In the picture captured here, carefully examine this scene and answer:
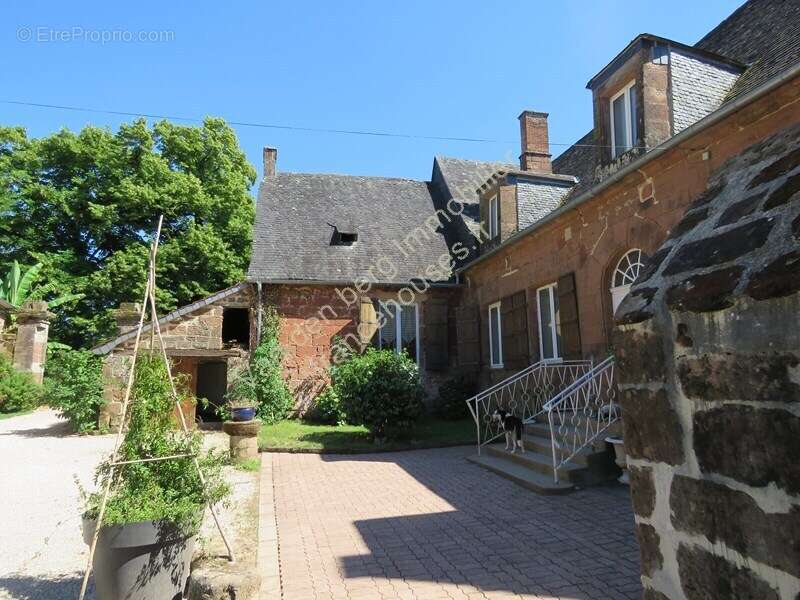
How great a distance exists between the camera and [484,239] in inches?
535

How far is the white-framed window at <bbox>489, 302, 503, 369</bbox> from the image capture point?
1249 cm

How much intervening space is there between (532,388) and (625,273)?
10.7 feet

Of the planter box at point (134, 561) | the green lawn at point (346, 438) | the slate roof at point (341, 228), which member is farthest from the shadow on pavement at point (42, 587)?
the slate roof at point (341, 228)

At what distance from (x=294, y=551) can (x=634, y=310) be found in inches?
161

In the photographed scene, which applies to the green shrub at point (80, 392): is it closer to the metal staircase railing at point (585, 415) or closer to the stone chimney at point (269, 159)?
the stone chimney at point (269, 159)

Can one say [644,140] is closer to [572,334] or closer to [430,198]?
[572,334]

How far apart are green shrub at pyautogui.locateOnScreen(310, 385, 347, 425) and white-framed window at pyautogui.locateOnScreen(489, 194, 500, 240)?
5.40 meters

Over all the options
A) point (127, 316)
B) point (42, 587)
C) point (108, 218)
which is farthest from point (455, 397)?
point (108, 218)

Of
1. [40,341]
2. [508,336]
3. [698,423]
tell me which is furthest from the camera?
[40,341]

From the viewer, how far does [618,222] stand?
8.29 metres

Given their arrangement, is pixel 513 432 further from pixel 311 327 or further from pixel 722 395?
pixel 722 395

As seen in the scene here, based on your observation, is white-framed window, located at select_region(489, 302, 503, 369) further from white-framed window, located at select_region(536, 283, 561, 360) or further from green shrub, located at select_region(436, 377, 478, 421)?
white-framed window, located at select_region(536, 283, 561, 360)

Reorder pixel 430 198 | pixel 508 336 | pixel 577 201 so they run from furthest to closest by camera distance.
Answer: pixel 430 198, pixel 508 336, pixel 577 201

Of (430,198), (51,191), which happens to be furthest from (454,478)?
(51,191)
